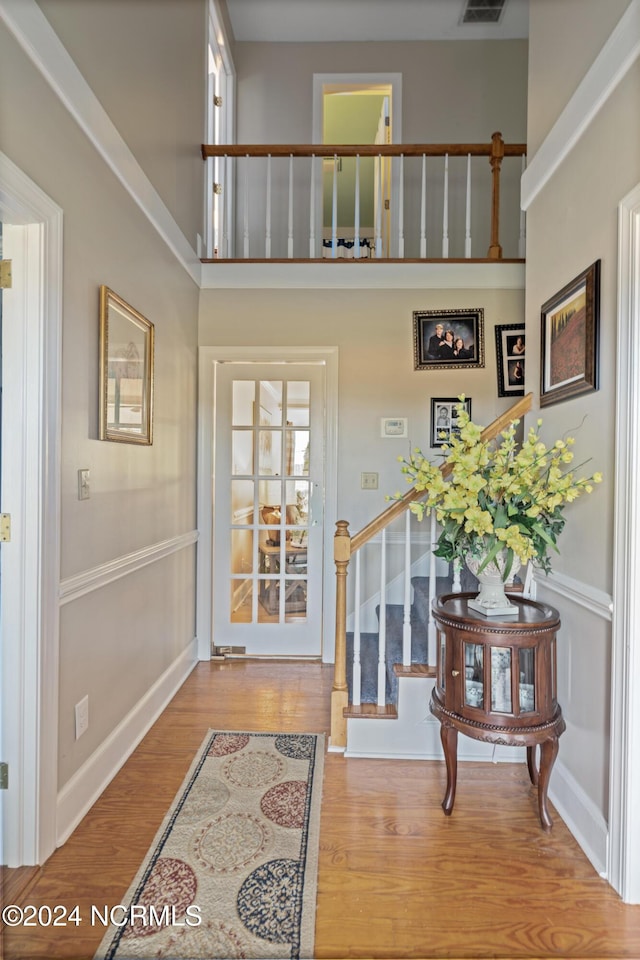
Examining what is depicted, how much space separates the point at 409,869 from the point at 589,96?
2.64 metres

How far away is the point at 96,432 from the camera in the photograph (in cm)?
190

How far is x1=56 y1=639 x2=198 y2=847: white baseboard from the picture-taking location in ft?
5.57

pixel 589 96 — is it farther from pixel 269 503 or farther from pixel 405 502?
pixel 269 503

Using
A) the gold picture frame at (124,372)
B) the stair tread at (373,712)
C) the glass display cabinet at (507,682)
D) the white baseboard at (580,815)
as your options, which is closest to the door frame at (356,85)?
the gold picture frame at (124,372)

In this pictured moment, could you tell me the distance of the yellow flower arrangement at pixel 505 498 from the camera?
5.44ft

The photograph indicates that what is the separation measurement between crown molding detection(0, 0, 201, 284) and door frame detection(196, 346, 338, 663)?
911 mm

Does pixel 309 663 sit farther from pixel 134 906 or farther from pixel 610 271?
pixel 610 271

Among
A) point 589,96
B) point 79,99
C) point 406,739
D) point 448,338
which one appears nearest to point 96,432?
point 79,99

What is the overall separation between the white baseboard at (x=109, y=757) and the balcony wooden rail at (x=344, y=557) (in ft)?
2.98

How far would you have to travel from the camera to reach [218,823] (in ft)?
5.80

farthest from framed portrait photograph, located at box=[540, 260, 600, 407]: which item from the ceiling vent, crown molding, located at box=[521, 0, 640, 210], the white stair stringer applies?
the ceiling vent

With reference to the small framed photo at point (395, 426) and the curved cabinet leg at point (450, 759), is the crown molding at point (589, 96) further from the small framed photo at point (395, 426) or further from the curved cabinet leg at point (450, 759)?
the curved cabinet leg at point (450, 759)

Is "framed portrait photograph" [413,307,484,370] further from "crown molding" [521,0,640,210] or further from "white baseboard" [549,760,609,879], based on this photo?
"white baseboard" [549,760,609,879]

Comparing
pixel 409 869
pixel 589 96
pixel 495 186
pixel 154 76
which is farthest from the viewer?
pixel 495 186
